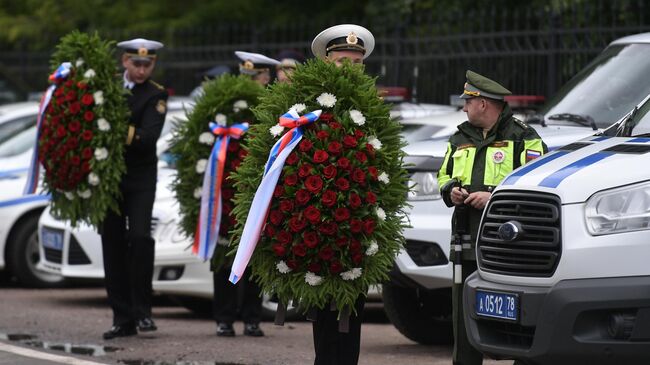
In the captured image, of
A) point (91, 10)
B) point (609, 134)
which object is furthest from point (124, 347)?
point (91, 10)

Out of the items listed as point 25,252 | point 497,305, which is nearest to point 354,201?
point 497,305

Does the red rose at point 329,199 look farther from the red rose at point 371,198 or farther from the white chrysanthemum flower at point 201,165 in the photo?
the white chrysanthemum flower at point 201,165

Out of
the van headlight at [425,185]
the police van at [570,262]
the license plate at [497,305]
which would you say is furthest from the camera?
the van headlight at [425,185]

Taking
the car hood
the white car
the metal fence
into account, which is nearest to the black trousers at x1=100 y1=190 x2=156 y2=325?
the white car

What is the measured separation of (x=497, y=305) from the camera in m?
6.48

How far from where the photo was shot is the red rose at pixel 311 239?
6.79 metres

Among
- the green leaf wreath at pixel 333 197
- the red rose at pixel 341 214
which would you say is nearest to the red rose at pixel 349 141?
the green leaf wreath at pixel 333 197

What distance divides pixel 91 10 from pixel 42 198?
1068cm

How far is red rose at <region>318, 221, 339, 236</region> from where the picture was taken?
677 cm

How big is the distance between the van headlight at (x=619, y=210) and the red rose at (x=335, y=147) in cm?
133

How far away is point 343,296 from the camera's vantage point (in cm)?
682

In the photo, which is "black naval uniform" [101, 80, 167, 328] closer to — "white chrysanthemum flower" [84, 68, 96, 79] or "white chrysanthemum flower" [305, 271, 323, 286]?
"white chrysanthemum flower" [84, 68, 96, 79]

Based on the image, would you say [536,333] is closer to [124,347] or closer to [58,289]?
[124,347]

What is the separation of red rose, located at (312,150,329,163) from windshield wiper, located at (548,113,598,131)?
2.67 meters
